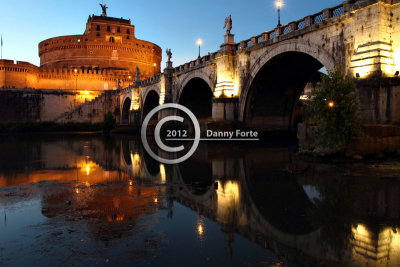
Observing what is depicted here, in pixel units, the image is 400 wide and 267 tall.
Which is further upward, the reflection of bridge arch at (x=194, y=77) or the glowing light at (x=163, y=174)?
the reflection of bridge arch at (x=194, y=77)

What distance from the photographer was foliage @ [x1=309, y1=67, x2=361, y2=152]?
12.3 meters

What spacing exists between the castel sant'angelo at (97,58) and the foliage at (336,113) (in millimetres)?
66396

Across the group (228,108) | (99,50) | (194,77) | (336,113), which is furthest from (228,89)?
(99,50)

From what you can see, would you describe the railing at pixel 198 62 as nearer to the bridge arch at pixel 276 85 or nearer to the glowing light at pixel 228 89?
the glowing light at pixel 228 89

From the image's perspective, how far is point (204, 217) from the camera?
633 centimetres

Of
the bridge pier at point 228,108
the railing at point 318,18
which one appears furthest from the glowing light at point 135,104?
the railing at point 318,18

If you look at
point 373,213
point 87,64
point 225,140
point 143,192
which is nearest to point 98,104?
point 87,64

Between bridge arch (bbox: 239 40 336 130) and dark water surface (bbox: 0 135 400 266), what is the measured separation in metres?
12.6

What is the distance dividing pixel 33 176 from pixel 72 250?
285 inches

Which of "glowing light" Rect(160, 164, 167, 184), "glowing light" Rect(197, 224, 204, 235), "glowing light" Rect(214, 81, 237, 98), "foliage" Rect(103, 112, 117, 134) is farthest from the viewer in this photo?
"foliage" Rect(103, 112, 117, 134)

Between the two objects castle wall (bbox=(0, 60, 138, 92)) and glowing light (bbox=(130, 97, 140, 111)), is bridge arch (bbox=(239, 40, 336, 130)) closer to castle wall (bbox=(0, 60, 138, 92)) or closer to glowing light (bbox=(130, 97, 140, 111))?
glowing light (bbox=(130, 97, 140, 111))

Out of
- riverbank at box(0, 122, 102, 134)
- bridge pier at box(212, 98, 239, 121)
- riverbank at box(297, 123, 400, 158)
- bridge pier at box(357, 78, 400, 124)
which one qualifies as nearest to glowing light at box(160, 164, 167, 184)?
riverbank at box(297, 123, 400, 158)

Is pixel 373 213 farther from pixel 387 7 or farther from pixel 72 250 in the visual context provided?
pixel 387 7

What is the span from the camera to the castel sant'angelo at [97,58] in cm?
7456
